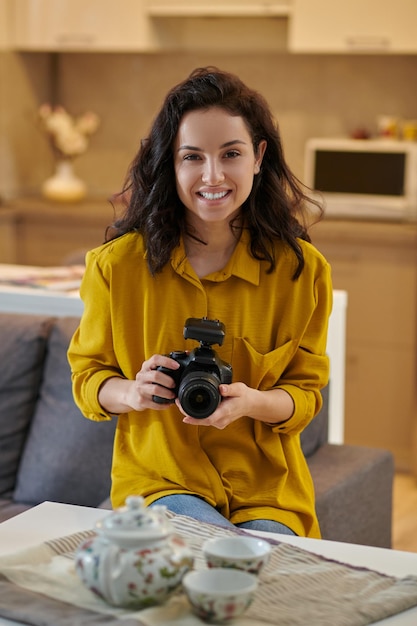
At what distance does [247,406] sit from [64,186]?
317cm

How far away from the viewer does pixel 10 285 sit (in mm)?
2781

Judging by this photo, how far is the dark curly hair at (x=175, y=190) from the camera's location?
173 centimetres

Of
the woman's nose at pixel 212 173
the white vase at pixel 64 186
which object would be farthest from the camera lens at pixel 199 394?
the white vase at pixel 64 186

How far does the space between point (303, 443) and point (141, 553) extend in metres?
1.16

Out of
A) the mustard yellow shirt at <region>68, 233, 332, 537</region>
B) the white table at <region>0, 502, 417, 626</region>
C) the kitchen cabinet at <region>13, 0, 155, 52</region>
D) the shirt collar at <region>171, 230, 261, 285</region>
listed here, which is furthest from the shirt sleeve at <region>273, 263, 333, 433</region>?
the kitchen cabinet at <region>13, 0, 155, 52</region>

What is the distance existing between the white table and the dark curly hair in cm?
43

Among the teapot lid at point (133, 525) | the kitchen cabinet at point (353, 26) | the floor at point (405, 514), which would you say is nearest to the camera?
the teapot lid at point (133, 525)

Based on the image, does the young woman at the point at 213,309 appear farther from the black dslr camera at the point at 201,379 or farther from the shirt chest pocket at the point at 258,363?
the black dslr camera at the point at 201,379

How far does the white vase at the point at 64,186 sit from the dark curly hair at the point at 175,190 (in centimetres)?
282

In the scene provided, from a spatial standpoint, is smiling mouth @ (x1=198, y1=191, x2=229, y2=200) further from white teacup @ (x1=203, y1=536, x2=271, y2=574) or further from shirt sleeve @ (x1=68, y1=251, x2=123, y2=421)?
white teacup @ (x1=203, y1=536, x2=271, y2=574)

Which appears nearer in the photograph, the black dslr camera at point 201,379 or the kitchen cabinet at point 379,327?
the black dslr camera at point 201,379

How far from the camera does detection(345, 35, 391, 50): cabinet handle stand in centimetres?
412

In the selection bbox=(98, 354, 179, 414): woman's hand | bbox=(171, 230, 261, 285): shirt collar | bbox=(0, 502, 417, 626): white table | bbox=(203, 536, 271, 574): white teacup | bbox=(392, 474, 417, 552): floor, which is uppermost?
bbox=(171, 230, 261, 285): shirt collar

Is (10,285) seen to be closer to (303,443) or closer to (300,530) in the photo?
(303,443)
